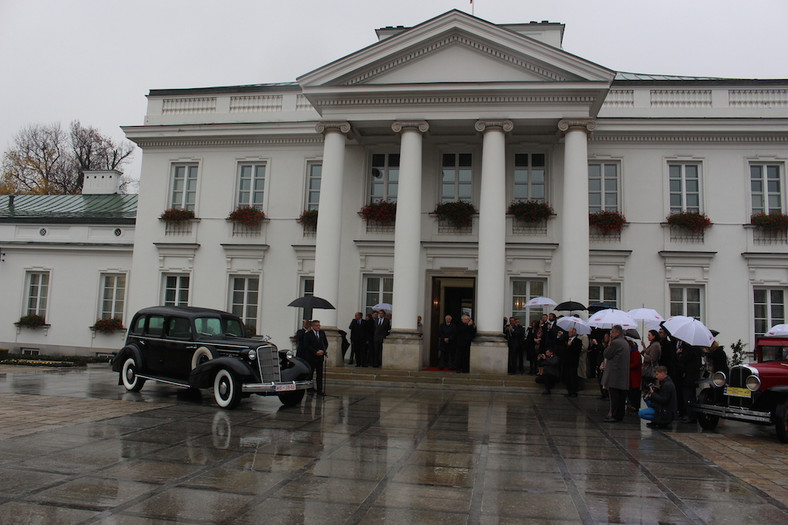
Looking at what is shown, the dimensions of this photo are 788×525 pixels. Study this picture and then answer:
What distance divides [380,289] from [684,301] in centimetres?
950

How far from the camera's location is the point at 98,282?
22.5 m

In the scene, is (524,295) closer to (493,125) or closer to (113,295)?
(493,125)

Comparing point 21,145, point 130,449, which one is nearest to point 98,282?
point 130,449

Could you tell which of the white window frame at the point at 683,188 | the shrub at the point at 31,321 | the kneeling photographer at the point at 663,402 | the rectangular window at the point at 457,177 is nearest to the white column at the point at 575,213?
the rectangular window at the point at 457,177

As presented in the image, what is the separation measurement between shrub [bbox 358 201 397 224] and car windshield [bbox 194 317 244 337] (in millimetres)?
7462

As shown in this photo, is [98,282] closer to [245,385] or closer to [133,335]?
[133,335]

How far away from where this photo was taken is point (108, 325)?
21.8m

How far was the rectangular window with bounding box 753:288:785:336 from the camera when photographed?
1805 cm

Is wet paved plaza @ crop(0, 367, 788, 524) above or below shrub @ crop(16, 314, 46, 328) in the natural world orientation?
below

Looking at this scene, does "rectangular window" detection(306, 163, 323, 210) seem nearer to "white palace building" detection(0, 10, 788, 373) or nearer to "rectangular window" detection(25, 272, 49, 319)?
"white palace building" detection(0, 10, 788, 373)

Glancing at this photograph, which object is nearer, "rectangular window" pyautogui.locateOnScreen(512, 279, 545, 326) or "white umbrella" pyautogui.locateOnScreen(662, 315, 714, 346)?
"white umbrella" pyautogui.locateOnScreen(662, 315, 714, 346)

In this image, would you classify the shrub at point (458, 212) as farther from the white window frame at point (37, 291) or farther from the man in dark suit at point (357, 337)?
the white window frame at point (37, 291)

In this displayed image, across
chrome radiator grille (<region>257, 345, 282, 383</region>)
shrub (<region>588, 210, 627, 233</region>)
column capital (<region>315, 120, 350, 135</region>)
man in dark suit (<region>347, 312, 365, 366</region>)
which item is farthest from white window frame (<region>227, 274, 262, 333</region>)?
shrub (<region>588, 210, 627, 233</region>)

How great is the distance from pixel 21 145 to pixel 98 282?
91.4 feet
